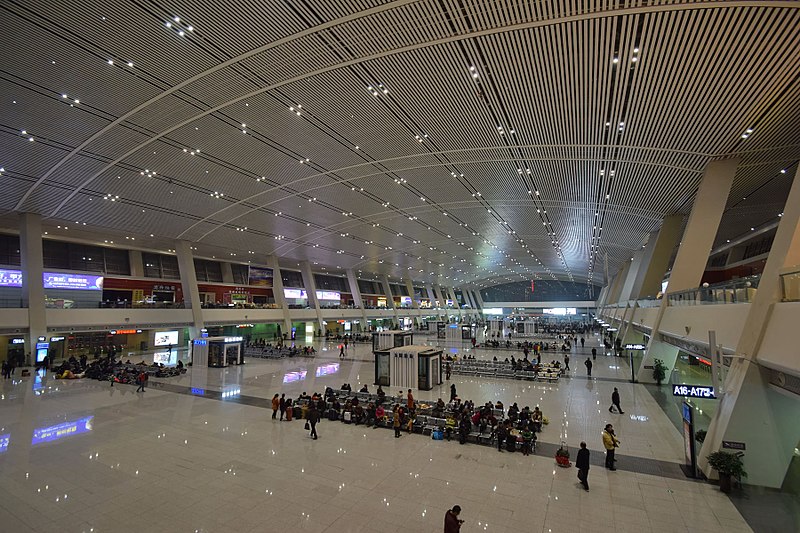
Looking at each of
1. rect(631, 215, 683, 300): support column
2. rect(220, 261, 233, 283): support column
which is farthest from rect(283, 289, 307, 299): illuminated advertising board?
rect(631, 215, 683, 300): support column

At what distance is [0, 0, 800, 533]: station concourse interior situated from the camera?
6.98 meters

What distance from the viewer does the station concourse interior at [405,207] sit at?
6.98 meters

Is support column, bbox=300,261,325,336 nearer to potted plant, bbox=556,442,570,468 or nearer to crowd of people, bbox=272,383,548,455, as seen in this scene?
crowd of people, bbox=272,383,548,455

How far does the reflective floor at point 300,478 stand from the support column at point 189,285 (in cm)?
1768

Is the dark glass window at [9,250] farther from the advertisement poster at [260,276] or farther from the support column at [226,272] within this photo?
the advertisement poster at [260,276]

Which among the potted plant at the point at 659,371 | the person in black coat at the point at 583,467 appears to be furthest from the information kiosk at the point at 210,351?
the potted plant at the point at 659,371

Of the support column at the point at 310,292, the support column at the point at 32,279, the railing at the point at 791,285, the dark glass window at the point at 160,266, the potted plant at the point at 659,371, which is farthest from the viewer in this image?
the support column at the point at 310,292

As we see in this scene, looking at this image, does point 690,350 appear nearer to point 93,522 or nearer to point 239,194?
point 93,522

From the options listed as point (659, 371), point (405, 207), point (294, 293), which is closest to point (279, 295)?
point (294, 293)

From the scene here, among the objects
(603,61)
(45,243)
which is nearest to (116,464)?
(603,61)

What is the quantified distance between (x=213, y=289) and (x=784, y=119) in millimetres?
41824

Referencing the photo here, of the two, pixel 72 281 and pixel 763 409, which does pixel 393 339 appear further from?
pixel 72 281

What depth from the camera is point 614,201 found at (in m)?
23.5

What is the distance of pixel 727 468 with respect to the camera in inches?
281
